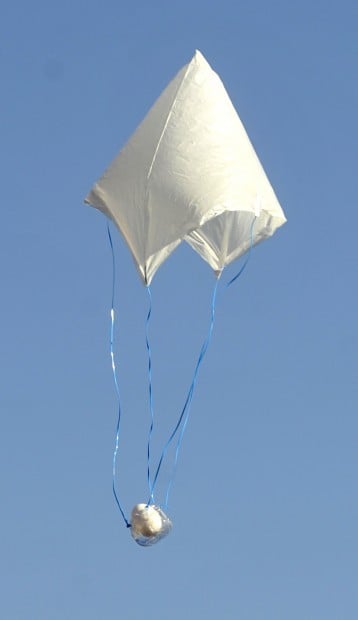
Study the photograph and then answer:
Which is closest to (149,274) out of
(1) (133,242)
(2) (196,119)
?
(1) (133,242)

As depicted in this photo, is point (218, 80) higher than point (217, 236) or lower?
higher

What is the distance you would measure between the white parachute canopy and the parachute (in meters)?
0.02

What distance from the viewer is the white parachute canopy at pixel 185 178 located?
30094 mm

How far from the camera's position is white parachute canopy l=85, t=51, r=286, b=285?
98.7 ft

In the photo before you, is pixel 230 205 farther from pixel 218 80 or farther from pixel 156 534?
pixel 156 534

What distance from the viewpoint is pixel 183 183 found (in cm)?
3016

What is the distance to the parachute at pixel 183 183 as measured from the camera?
30016mm

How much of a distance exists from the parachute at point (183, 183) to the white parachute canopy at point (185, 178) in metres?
0.02

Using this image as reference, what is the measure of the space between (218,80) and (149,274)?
3.72 meters

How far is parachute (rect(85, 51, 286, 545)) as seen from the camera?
30016 mm

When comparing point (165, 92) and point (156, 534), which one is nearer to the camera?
point (156, 534)

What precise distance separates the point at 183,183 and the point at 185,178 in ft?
0.38

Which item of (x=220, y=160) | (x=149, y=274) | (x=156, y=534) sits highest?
(x=220, y=160)

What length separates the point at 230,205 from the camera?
30.0 m
